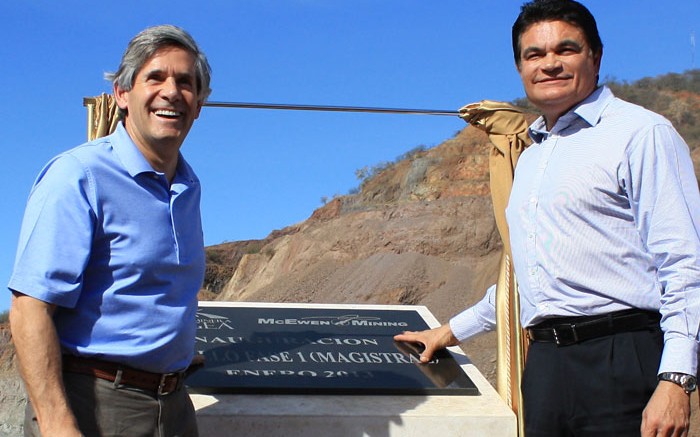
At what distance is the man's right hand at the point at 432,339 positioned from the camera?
4238 millimetres

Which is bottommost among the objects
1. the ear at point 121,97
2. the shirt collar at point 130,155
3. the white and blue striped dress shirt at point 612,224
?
the white and blue striped dress shirt at point 612,224

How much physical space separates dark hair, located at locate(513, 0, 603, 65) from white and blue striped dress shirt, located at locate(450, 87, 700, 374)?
8.0 inches

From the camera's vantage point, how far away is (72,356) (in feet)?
7.91

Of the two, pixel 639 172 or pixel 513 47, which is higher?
pixel 513 47

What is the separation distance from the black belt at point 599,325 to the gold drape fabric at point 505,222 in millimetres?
1293

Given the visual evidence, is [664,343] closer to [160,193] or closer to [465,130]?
[160,193]

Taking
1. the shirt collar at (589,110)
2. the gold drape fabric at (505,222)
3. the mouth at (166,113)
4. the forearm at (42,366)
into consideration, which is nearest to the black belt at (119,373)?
the forearm at (42,366)

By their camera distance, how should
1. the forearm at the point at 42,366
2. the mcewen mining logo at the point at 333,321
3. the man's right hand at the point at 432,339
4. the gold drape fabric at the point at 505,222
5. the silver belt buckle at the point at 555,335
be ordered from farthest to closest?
the mcewen mining logo at the point at 333,321 → the man's right hand at the point at 432,339 → the gold drape fabric at the point at 505,222 → the silver belt buckle at the point at 555,335 → the forearm at the point at 42,366

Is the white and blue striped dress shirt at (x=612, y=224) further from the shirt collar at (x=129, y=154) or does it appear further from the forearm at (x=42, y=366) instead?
the forearm at (x=42, y=366)

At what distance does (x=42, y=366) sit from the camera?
2254 millimetres

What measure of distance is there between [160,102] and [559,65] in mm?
1397

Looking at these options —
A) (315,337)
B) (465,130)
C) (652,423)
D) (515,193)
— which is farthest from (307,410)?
(465,130)

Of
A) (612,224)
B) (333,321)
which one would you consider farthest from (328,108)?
(612,224)

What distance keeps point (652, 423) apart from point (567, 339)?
394mm
